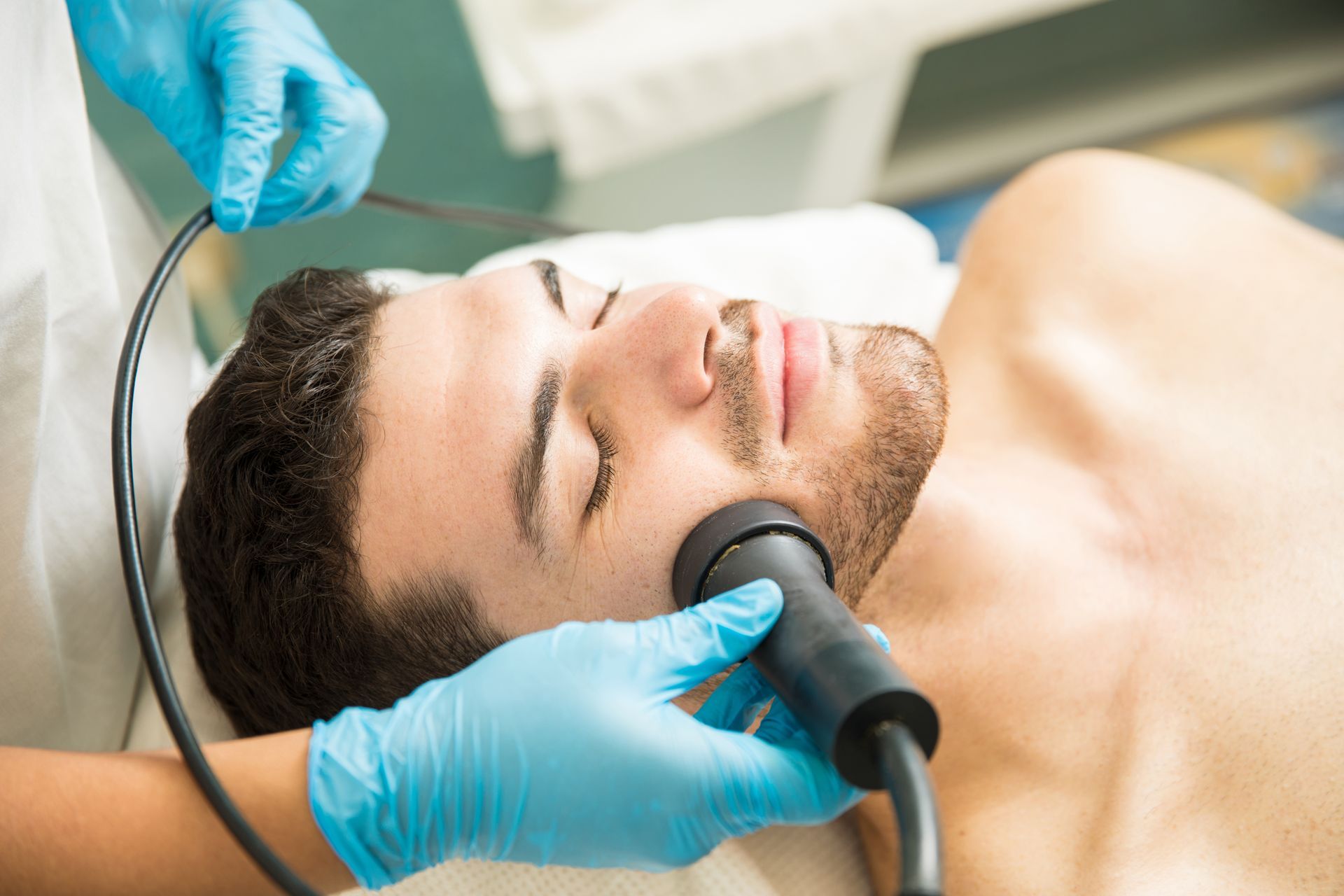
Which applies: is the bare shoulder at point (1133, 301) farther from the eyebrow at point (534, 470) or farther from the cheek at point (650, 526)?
the eyebrow at point (534, 470)

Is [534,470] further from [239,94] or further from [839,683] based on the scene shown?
[239,94]

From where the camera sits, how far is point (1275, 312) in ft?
4.25

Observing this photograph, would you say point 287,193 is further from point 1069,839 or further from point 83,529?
point 1069,839

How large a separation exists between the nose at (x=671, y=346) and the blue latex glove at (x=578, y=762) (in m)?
0.27

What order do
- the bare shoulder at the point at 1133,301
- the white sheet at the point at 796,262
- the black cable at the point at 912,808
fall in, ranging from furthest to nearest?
the white sheet at the point at 796,262 → the bare shoulder at the point at 1133,301 → the black cable at the point at 912,808

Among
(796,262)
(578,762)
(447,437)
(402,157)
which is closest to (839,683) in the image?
(578,762)

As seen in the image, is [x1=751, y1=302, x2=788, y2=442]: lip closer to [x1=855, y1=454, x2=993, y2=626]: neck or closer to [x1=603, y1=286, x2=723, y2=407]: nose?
[x1=603, y1=286, x2=723, y2=407]: nose

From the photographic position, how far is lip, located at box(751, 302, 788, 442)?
3.26ft

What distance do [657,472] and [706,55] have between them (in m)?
1.13

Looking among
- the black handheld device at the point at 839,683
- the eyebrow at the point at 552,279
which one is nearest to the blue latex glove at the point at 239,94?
the eyebrow at the point at 552,279

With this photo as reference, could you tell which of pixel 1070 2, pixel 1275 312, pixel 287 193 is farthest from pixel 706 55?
pixel 1275 312

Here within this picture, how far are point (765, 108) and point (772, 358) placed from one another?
1040mm

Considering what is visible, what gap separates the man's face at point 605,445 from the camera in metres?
0.94

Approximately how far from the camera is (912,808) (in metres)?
0.59
